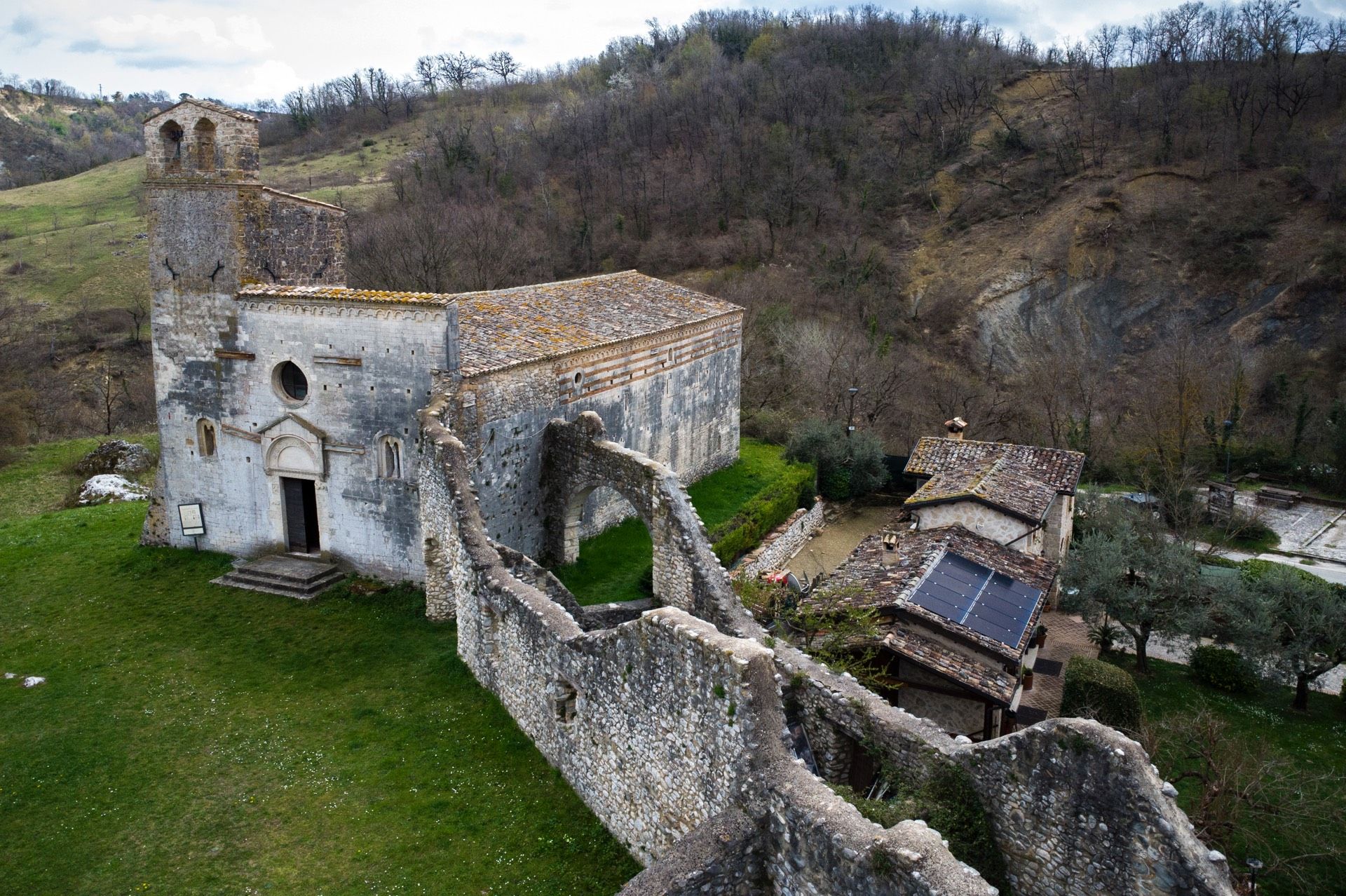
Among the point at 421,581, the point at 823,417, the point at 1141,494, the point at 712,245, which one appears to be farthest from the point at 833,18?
the point at 421,581

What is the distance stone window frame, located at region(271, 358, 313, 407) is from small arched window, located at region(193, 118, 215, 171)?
385 cm

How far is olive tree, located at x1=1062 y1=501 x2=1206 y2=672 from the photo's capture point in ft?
58.7

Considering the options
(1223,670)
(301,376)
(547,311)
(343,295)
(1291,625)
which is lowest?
(1223,670)

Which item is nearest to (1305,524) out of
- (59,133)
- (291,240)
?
(291,240)

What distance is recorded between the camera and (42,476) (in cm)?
2958

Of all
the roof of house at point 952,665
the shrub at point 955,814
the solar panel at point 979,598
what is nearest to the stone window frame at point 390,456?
the roof of house at point 952,665

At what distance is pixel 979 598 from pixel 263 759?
11.5m

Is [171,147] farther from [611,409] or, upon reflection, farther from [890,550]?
[890,550]

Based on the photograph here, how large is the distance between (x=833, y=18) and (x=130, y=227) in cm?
6101

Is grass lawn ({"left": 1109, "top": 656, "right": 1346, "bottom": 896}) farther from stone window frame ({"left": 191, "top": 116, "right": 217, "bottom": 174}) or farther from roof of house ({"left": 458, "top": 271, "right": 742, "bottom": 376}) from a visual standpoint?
stone window frame ({"left": 191, "top": 116, "right": 217, "bottom": 174})

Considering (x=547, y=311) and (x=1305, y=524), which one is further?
(x=1305, y=524)

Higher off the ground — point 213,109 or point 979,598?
point 213,109

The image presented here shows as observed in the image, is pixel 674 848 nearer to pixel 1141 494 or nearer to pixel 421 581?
pixel 421 581

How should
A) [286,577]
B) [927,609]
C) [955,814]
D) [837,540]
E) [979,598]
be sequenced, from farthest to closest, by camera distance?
[837,540]
[286,577]
[979,598]
[927,609]
[955,814]
